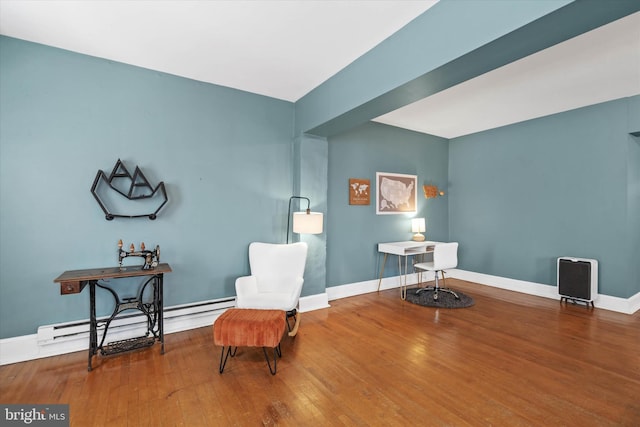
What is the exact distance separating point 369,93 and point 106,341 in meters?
3.42

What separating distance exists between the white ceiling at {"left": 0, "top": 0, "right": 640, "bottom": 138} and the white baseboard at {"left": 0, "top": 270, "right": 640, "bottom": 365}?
259cm

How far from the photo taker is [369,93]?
2.65 meters

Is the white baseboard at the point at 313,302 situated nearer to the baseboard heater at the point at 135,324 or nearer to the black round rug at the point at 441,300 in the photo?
the baseboard heater at the point at 135,324

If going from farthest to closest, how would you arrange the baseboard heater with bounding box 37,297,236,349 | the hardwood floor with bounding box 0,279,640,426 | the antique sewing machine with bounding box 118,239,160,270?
the antique sewing machine with bounding box 118,239,160,270 → the baseboard heater with bounding box 37,297,236,349 → the hardwood floor with bounding box 0,279,640,426

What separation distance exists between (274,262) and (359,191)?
1894mm

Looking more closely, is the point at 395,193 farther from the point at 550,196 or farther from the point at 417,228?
the point at 550,196

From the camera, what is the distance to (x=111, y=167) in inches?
114

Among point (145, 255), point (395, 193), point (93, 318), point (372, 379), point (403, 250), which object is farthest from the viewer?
point (395, 193)

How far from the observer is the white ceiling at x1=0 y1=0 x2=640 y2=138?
2.16 metres

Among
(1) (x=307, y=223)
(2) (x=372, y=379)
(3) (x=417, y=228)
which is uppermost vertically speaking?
(1) (x=307, y=223)

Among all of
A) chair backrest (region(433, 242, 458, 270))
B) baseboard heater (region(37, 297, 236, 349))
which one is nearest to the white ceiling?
chair backrest (region(433, 242, 458, 270))

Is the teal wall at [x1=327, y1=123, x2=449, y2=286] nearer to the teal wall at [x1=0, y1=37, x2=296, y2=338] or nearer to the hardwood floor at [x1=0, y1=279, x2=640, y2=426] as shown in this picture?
the teal wall at [x1=0, y1=37, x2=296, y2=338]

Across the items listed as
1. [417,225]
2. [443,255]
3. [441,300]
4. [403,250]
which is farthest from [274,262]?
[417,225]

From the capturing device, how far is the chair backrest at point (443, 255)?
406 centimetres
